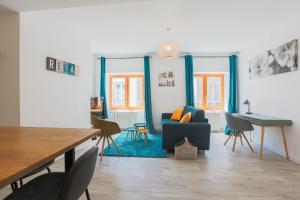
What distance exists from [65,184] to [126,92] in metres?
5.26

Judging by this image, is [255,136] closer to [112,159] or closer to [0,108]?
[112,159]

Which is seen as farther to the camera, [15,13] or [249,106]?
[249,106]

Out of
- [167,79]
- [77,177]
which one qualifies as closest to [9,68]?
[77,177]

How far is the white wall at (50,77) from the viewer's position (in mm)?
2482

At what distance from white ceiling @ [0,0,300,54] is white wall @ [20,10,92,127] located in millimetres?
68

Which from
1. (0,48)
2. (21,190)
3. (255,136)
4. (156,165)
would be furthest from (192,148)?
(0,48)

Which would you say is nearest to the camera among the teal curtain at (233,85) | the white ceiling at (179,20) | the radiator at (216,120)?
the white ceiling at (179,20)

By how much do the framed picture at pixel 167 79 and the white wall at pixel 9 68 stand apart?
387cm

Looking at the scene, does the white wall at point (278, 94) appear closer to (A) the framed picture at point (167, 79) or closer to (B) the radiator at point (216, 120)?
(B) the radiator at point (216, 120)

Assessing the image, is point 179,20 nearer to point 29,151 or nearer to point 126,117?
point 29,151

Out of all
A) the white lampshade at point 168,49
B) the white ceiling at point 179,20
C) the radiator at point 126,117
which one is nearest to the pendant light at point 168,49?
the white lampshade at point 168,49

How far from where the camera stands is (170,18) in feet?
10.00

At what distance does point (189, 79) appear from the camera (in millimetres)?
5461

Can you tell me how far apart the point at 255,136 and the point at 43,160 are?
4.68 meters
